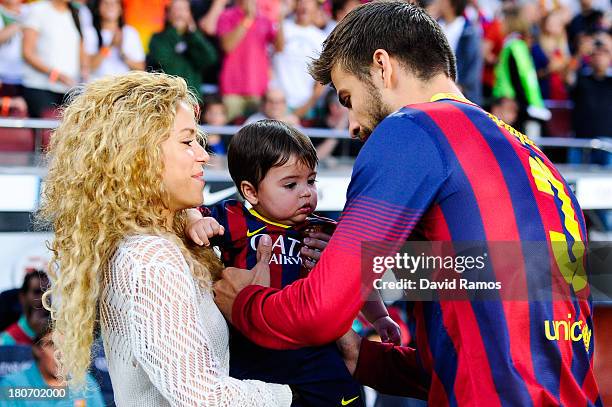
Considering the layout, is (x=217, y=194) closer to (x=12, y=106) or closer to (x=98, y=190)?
(x=12, y=106)

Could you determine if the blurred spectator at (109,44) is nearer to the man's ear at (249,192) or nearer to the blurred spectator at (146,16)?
the blurred spectator at (146,16)

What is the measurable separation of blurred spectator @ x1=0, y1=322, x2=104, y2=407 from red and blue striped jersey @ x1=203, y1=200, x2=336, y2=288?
1.55 meters

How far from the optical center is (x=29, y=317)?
500 centimetres

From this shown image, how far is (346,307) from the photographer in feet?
6.97

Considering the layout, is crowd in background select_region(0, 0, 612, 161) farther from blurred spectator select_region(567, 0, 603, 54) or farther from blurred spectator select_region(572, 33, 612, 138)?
blurred spectator select_region(567, 0, 603, 54)

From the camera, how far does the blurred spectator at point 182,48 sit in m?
6.77

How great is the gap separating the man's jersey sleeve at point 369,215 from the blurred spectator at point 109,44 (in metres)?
4.73

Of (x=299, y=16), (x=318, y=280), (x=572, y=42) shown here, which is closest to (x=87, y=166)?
(x=318, y=280)

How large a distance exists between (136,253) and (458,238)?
85 centimetres

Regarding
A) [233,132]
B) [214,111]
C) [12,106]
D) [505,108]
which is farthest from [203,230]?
[505,108]

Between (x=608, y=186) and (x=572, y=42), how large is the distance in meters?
3.73

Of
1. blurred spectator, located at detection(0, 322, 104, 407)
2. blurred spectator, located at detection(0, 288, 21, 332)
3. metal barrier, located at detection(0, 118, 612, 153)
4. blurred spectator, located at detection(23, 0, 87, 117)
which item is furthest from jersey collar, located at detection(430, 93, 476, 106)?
blurred spectator, located at detection(23, 0, 87, 117)

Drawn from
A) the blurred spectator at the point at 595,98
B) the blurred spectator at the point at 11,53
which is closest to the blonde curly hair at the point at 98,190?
the blurred spectator at the point at 11,53

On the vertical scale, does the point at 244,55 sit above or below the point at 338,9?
below
